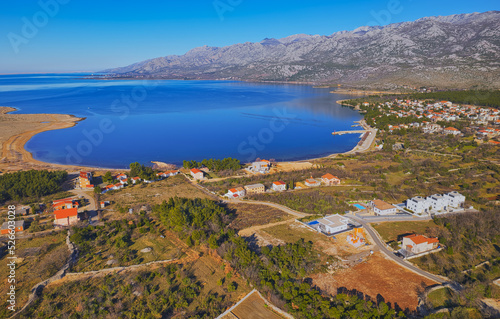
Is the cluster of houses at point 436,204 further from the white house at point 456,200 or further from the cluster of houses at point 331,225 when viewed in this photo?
the cluster of houses at point 331,225

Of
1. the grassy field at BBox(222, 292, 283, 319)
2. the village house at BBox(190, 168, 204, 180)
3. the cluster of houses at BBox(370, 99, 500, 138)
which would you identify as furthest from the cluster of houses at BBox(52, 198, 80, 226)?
the cluster of houses at BBox(370, 99, 500, 138)

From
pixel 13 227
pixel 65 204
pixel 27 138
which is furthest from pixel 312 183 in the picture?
pixel 27 138

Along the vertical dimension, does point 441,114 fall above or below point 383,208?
above

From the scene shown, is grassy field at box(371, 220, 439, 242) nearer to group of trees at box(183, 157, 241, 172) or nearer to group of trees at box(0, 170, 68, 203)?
group of trees at box(183, 157, 241, 172)

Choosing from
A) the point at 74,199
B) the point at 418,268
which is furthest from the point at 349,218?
the point at 74,199

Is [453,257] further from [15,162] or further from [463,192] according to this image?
[15,162]

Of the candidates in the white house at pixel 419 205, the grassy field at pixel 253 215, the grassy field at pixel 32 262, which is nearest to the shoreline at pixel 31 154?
the grassy field at pixel 253 215

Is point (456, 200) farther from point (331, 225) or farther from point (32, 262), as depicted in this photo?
point (32, 262)
